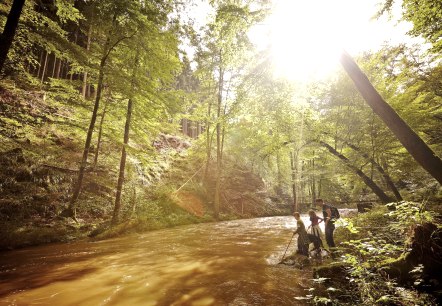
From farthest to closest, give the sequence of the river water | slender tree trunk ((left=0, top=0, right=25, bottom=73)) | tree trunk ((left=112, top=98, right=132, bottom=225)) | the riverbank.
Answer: tree trunk ((left=112, top=98, right=132, bottom=225)), slender tree trunk ((left=0, top=0, right=25, bottom=73)), the river water, the riverbank

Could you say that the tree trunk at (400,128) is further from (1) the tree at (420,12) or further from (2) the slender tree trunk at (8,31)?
(2) the slender tree trunk at (8,31)

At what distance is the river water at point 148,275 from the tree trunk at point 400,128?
4.01m

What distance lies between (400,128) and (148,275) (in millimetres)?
7404

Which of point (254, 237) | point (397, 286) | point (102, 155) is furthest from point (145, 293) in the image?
point (102, 155)

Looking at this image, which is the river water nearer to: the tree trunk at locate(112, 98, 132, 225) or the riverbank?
the riverbank

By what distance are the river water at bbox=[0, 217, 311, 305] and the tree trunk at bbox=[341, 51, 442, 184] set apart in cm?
401

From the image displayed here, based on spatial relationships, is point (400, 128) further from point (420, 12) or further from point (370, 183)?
point (370, 183)

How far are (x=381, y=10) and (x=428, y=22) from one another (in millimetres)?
1172

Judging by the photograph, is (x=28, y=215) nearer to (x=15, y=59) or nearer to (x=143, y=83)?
(x=15, y=59)

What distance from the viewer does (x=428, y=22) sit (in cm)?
578

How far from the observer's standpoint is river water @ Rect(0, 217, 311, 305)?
4.64m

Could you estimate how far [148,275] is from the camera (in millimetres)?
5973

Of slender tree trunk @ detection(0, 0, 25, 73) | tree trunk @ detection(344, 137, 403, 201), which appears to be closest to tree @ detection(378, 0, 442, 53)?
tree trunk @ detection(344, 137, 403, 201)

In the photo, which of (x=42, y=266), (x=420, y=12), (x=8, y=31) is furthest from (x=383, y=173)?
(x=8, y=31)
